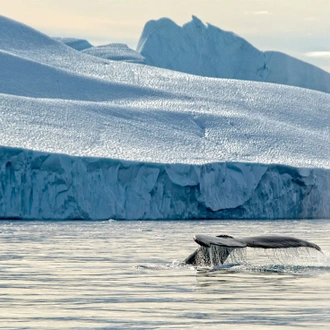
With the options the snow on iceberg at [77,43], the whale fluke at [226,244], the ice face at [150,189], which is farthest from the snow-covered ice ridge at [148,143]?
the whale fluke at [226,244]

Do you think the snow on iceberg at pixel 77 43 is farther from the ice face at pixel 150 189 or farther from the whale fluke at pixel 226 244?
the whale fluke at pixel 226 244

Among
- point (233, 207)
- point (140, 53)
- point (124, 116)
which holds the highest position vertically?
point (140, 53)

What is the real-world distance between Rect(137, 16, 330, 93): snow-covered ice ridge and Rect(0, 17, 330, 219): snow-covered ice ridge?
8374 mm

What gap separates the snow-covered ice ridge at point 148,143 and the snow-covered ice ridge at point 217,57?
330 inches

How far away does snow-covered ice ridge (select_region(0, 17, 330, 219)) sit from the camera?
34.4 m

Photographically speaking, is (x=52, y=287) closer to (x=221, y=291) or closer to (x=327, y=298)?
(x=221, y=291)

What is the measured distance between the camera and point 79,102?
47.1m

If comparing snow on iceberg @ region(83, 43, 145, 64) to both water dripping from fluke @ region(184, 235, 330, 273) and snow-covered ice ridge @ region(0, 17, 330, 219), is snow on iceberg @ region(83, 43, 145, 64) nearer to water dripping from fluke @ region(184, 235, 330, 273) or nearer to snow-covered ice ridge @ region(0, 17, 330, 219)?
snow-covered ice ridge @ region(0, 17, 330, 219)

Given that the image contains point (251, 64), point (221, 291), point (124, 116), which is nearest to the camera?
point (221, 291)

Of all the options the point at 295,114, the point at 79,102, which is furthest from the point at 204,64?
the point at 79,102

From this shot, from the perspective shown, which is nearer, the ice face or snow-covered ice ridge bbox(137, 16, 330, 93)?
the ice face

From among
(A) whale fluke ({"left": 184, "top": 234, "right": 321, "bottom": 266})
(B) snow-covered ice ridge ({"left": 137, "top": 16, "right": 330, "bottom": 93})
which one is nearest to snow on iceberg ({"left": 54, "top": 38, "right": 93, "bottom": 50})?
(B) snow-covered ice ridge ({"left": 137, "top": 16, "right": 330, "bottom": 93})

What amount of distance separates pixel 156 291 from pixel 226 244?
234 centimetres

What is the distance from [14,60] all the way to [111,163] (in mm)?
20109
